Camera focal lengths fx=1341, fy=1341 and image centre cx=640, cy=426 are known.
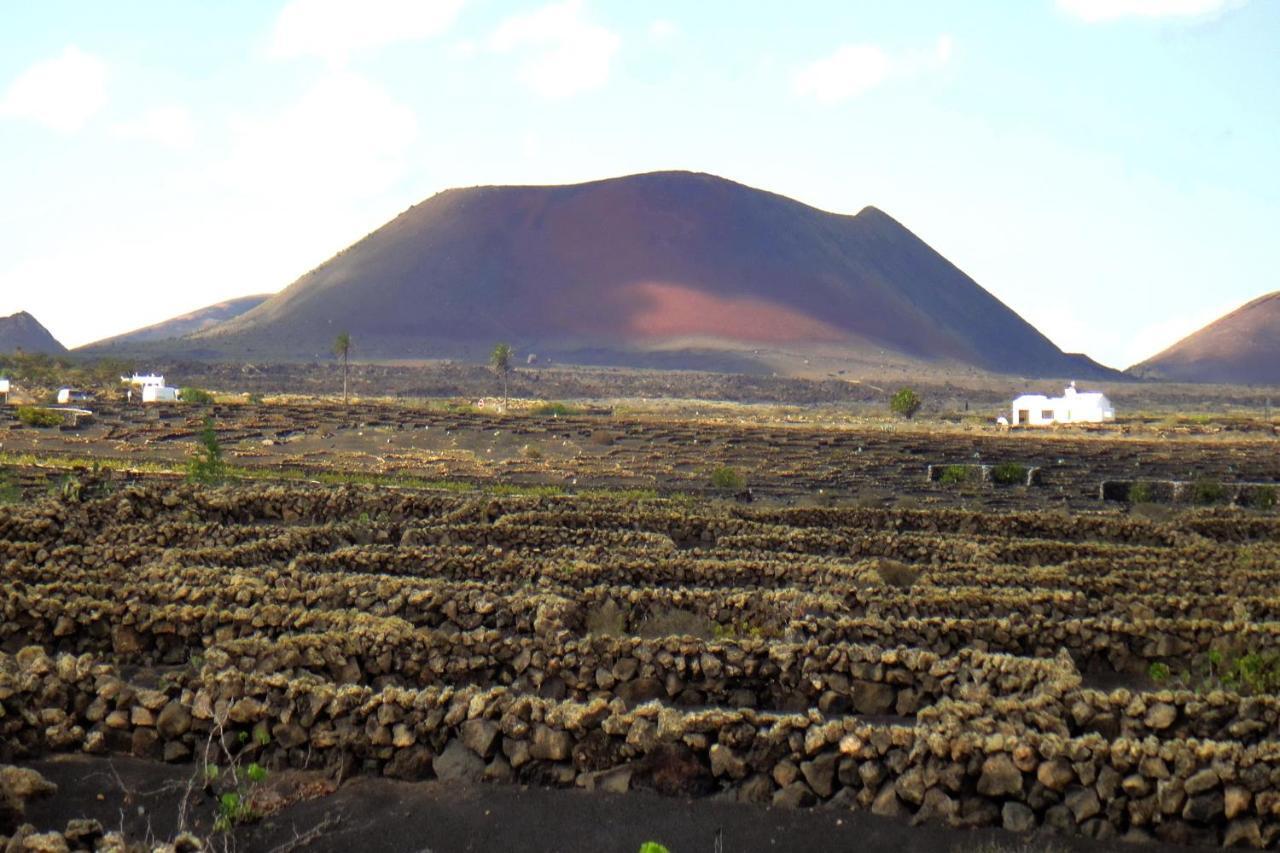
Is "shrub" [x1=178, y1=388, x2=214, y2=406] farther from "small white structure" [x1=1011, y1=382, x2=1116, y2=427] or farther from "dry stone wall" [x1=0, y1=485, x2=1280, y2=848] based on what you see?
"small white structure" [x1=1011, y1=382, x2=1116, y2=427]

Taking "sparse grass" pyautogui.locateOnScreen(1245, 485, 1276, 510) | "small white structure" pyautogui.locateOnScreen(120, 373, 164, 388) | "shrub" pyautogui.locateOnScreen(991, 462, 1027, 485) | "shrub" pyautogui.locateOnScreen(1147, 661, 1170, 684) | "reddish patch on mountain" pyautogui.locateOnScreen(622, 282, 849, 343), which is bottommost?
"sparse grass" pyautogui.locateOnScreen(1245, 485, 1276, 510)

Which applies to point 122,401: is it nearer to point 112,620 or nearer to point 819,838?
point 112,620

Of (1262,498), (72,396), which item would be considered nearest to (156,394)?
(72,396)

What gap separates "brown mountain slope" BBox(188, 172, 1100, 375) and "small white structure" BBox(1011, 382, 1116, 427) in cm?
6908

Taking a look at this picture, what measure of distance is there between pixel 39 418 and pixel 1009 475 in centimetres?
3049

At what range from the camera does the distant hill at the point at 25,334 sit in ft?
525

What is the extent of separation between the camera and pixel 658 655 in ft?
34.1

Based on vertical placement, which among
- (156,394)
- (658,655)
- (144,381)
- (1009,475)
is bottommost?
(1009,475)

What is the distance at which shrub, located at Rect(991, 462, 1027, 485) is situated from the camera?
3666 cm

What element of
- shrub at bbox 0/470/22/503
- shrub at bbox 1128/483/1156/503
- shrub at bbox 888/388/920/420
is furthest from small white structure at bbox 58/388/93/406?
shrub at bbox 888/388/920/420

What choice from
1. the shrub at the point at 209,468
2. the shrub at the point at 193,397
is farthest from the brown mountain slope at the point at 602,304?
the shrub at the point at 209,468

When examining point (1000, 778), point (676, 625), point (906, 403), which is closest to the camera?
point (1000, 778)

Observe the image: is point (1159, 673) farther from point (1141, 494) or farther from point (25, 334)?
point (25, 334)

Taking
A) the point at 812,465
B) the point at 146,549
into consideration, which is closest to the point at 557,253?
the point at 812,465
